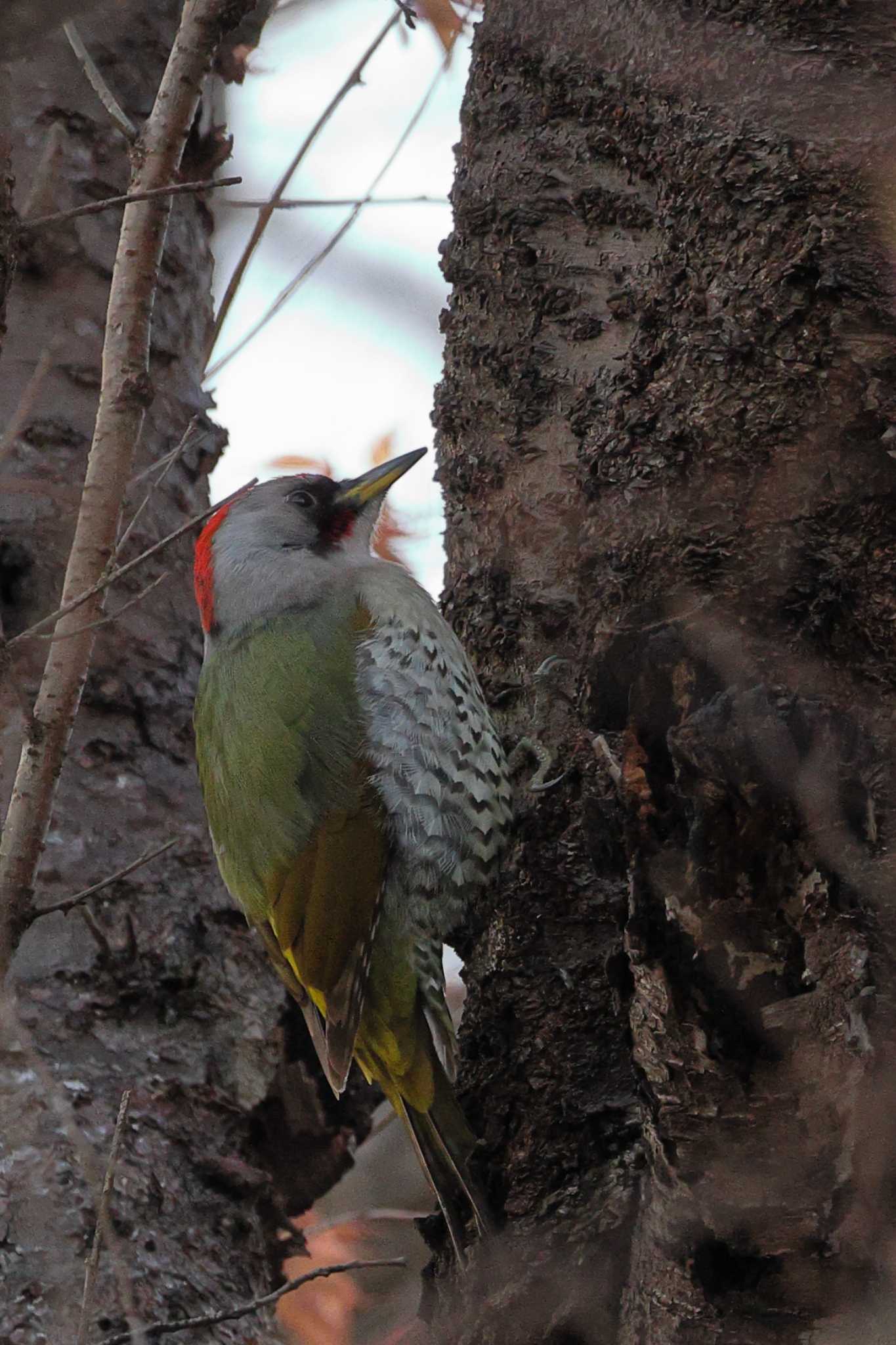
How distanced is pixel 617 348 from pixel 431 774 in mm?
1190

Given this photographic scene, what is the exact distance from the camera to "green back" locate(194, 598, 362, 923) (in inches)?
141

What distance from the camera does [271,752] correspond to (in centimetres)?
369

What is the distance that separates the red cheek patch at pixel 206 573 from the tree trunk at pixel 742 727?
1916 millimetres

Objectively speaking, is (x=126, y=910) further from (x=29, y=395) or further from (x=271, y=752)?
(x=29, y=395)

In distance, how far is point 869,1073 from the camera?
1.65 metres

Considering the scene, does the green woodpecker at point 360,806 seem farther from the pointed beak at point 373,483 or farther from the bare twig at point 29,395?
the bare twig at point 29,395

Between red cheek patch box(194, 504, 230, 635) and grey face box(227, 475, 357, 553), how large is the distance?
0.05m

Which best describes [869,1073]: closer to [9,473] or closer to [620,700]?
[620,700]

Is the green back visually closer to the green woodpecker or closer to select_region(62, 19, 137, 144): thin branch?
the green woodpecker

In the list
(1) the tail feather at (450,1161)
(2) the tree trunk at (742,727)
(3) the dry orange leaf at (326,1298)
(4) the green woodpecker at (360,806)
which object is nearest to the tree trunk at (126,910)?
(4) the green woodpecker at (360,806)

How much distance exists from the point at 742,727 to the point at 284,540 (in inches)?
109

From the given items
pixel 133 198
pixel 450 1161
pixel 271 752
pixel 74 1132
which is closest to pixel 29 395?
pixel 133 198

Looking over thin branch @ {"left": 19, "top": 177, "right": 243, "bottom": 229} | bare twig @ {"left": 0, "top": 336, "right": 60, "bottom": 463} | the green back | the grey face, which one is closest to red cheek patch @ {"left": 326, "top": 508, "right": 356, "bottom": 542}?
the grey face

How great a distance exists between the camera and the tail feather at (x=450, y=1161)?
2.56 meters
